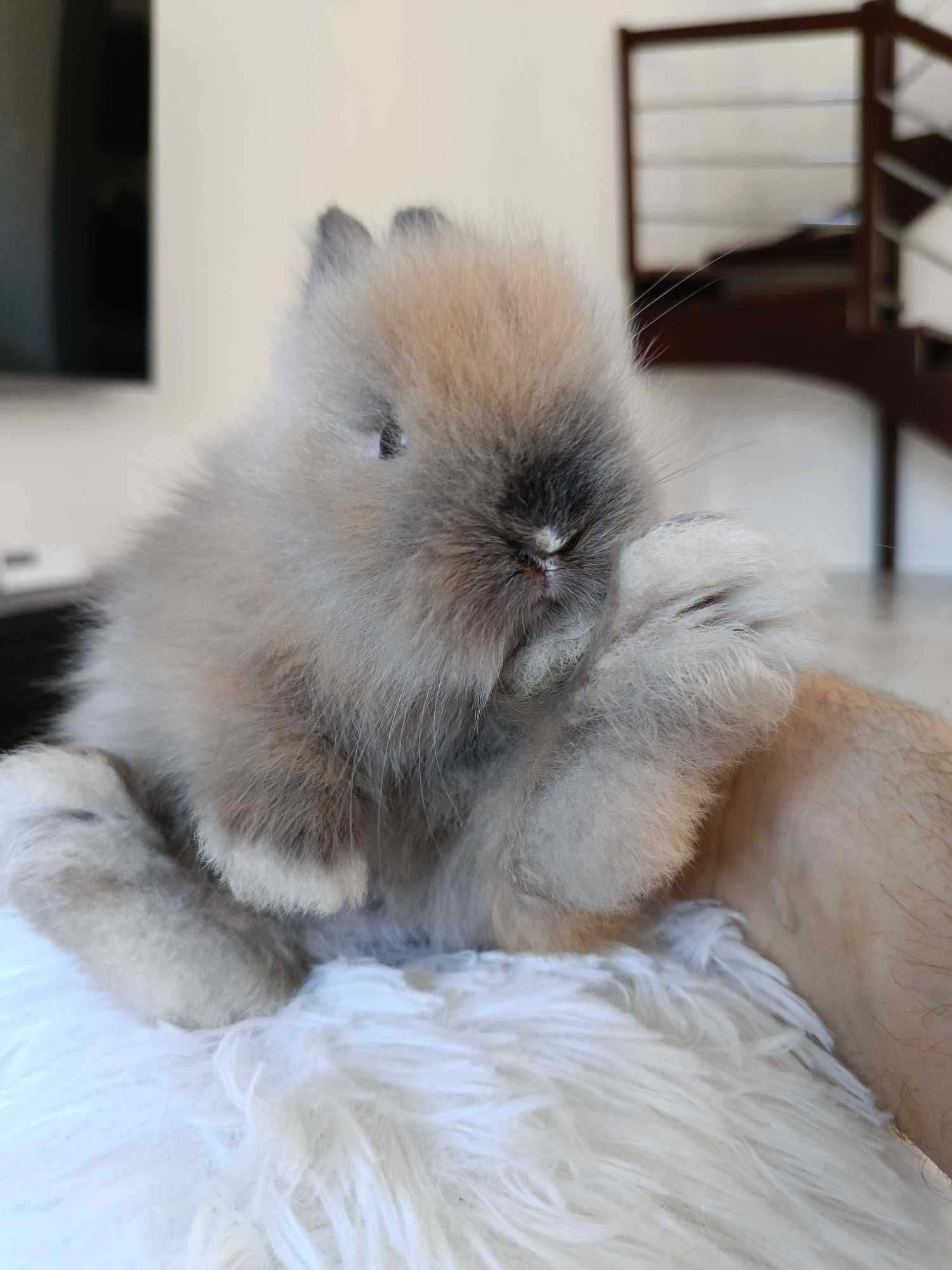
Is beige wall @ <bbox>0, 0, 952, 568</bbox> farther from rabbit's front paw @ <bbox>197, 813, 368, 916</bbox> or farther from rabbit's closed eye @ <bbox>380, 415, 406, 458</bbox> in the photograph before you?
rabbit's front paw @ <bbox>197, 813, 368, 916</bbox>

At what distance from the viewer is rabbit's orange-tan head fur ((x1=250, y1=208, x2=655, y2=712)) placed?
0.44 metres

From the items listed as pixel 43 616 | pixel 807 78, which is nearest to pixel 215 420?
pixel 43 616

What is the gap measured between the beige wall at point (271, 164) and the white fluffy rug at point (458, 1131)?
103 cm

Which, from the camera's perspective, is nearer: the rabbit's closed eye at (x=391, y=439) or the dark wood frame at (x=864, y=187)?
the rabbit's closed eye at (x=391, y=439)

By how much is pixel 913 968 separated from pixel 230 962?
0.34 meters

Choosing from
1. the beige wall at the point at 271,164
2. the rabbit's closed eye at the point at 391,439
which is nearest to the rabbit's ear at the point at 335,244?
the rabbit's closed eye at the point at 391,439

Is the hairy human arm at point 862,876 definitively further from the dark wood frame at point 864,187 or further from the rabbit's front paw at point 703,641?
the dark wood frame at point 864,187

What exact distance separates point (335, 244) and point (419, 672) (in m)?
0.30

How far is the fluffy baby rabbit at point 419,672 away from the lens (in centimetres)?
42

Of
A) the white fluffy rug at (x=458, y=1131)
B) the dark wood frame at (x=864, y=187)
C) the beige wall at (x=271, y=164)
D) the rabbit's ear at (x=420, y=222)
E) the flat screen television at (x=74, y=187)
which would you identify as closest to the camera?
the white fluffy rug at (x=458, y=1131)

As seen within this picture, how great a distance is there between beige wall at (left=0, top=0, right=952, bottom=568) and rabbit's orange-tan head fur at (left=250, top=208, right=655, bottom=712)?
912 millimetres

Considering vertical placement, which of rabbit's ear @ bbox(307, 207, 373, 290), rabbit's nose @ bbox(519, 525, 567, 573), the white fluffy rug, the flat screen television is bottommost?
the white fluffy rug

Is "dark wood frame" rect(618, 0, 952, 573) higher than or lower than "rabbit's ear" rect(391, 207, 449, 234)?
higher

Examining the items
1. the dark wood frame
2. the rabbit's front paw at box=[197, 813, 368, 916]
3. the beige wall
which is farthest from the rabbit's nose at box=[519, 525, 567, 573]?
the dark wood frame
